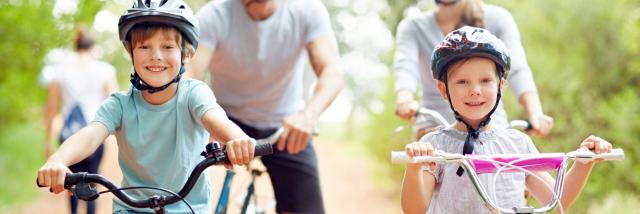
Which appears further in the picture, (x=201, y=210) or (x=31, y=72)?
(x=31, y=72)

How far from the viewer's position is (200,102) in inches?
160

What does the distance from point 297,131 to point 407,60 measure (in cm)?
114

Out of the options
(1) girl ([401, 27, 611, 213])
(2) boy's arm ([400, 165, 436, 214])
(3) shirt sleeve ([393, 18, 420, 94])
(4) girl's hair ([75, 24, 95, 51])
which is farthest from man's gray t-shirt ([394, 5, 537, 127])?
(4) girl's hair ([75, 24, 95, 51])

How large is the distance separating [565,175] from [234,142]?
4.90 ft

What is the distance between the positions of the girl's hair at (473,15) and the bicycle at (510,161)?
1999 mm

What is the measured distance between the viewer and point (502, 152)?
399cm

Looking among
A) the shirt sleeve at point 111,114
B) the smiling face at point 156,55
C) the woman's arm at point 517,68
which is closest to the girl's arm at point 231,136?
the smiling face at point 156,55

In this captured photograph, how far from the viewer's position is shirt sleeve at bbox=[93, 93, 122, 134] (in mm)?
4035

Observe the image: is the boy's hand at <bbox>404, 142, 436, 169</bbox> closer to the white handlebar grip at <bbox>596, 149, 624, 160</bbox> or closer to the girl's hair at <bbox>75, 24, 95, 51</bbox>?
the white handlebar grip at <bbox>596, 149, 624, 160</bbox>

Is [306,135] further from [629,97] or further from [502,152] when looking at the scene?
[629,97]

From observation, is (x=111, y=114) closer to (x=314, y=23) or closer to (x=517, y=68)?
(x=314, y=23)

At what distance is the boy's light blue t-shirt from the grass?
808 centimetres

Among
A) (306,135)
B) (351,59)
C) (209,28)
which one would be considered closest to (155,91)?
(306,135)

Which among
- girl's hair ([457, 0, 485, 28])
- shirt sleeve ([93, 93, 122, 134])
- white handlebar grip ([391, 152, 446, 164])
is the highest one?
girl's hair ([457, 0, 485, 28])
